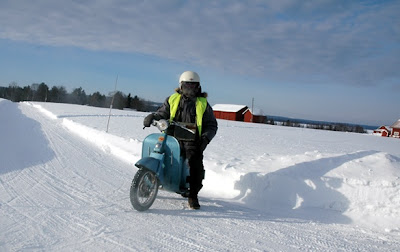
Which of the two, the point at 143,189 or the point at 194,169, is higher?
the point at 194,169

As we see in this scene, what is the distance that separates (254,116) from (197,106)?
194 ft

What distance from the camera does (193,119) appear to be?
185 inches

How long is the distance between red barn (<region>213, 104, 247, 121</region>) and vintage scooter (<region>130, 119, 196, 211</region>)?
5988 centimetres

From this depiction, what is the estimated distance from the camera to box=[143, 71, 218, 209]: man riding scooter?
4547 mm

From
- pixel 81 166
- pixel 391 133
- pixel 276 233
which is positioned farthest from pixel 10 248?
pixel 391 133

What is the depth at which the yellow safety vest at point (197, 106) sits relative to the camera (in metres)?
4.59

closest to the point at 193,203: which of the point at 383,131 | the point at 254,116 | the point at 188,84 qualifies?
the point at 188,84

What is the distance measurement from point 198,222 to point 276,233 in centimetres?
98

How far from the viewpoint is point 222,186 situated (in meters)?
6.12

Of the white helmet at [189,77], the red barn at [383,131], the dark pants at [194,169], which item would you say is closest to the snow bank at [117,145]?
the dark pants at [194,169]

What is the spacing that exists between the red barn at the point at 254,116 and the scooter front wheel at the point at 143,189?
5868cm

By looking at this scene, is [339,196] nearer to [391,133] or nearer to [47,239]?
[47,239]

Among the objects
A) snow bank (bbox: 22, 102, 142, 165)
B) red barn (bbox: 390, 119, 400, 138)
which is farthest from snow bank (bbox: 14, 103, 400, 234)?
red barn (bbox: 390, 119, 400, 138)

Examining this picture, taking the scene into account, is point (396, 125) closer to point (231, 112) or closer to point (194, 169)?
point (231, 112)
